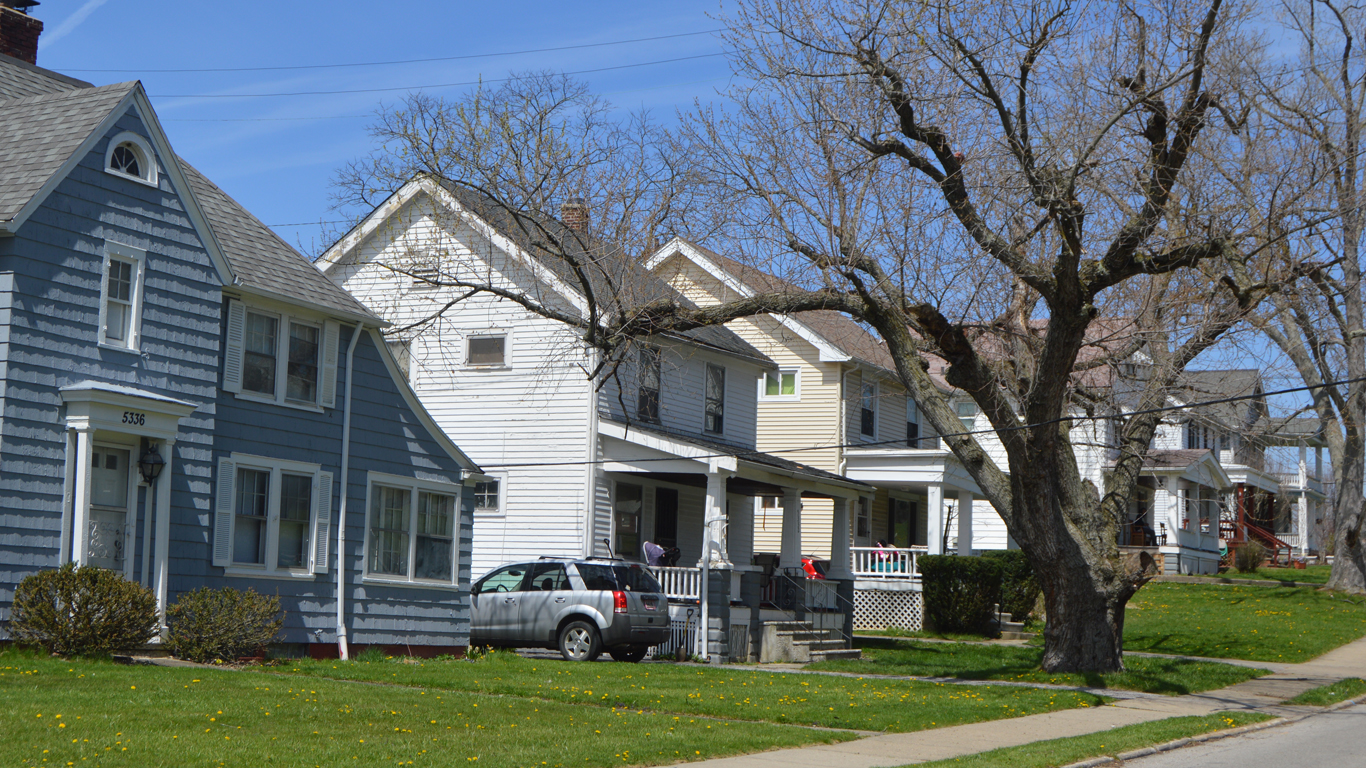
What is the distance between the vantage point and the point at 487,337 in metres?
26.9

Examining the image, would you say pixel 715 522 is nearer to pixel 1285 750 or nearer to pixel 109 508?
pixel 109 508

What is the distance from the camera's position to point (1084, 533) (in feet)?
61.4

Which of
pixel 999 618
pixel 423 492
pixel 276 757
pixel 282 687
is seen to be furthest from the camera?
pixel 999 618

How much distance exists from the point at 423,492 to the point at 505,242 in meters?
6.75

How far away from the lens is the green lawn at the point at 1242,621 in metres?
25.2

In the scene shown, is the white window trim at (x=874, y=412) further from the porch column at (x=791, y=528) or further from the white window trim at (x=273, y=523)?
the white window trim at (x=273, y=523)

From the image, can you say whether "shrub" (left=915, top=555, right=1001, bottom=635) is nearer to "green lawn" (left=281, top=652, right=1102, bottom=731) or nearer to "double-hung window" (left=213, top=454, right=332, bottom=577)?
"green lawn" (left=281, top=652, right=1102, bottom=731)

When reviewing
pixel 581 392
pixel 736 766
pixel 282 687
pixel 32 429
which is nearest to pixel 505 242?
pixel 581 392

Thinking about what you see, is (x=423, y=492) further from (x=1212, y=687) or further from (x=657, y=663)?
(x=1212, y=687)

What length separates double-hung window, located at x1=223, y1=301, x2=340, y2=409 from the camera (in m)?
18.0

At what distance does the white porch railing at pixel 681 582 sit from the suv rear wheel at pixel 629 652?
6.85 feet

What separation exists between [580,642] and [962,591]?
11.0 metres

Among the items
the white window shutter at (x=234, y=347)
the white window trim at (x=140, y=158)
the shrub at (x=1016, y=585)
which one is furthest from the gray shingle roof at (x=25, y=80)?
the shrub at (x=1016, y=585)

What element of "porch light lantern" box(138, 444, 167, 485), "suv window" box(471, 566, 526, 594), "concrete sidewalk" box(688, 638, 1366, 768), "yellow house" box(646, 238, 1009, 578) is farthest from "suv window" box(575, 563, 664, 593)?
"yellow house" box(646, 238, 1009, 578)
